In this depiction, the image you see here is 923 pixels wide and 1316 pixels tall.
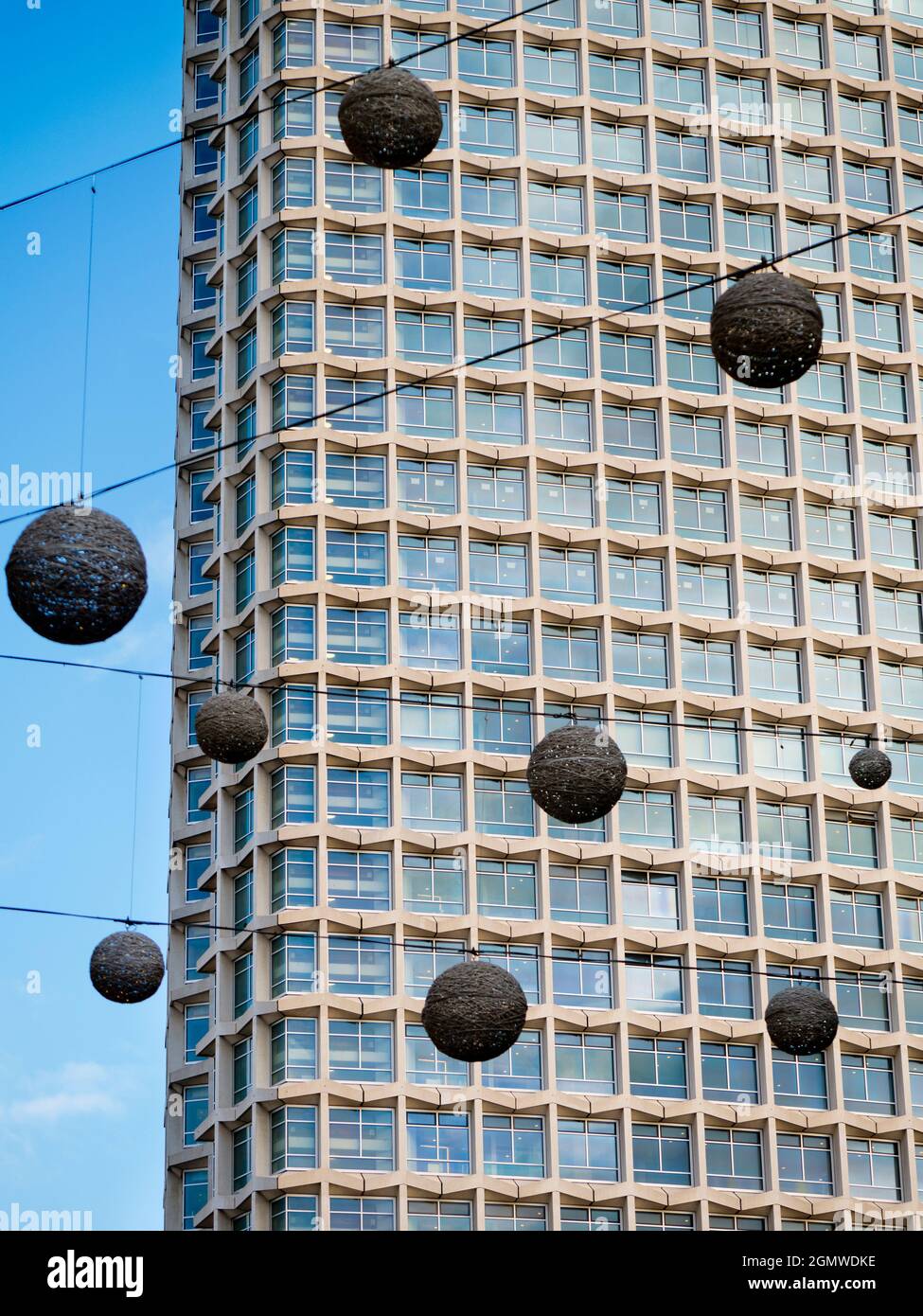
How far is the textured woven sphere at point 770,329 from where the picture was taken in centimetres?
1766

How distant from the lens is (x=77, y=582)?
61.8 feet

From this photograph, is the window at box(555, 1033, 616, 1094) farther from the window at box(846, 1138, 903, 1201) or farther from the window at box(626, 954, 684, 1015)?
the window at box(846, 1138, 903, 1201)

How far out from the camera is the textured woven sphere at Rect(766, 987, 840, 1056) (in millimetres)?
32094

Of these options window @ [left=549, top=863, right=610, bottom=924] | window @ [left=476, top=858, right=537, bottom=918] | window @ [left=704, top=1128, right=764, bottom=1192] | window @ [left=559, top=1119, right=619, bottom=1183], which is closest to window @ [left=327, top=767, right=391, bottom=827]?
window @ [left=476, top=858, right=537, bottom=918]

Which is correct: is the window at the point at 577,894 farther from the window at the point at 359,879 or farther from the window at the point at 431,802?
the window at the point at 359,879

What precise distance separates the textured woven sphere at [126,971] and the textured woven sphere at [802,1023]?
28.3ft

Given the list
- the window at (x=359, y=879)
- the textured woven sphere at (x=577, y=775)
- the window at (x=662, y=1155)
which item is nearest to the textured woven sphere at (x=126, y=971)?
the textured woven sphere at (x=577, y=775)

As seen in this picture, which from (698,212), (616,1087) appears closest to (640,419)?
(698,212)

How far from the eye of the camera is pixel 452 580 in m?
47.6

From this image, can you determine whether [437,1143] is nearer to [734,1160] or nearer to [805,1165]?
[734,1160]

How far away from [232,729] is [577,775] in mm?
4760
